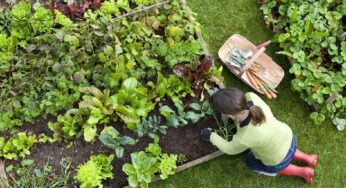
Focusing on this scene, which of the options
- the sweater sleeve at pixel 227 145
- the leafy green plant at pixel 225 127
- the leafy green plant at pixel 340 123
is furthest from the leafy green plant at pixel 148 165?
the leafy green plant at pixel 340 123

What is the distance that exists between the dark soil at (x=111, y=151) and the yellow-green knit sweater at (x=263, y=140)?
0.32 meters

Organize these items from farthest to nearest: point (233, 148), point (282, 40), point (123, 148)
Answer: point (282, 40)
point (123, 148)
point (233, 148)

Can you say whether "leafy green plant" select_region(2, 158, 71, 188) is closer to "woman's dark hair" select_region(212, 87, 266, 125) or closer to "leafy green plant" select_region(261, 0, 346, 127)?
"woman's dark hair" select_region(212, 87, 266, 125)

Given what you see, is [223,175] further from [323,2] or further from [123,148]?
[323,2]

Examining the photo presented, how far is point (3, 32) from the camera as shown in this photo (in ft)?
16.1

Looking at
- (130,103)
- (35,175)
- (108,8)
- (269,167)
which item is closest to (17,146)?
(35,175)

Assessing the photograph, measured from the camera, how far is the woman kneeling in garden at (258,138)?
4.00 m

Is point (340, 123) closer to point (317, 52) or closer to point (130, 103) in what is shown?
point (317, 52)

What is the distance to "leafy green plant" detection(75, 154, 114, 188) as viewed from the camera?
4.36 metres

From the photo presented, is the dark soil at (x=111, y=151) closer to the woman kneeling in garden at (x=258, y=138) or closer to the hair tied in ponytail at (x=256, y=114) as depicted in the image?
the woman kneeling in garden at (x=258, y=138)

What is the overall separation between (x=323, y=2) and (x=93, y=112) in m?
2.66

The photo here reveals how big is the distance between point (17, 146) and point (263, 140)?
2256 millimetres

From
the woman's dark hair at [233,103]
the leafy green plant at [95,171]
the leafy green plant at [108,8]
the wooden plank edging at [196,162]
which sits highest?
the leafy green plant at [108,8]

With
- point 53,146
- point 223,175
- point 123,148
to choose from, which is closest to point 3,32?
point 53,146
